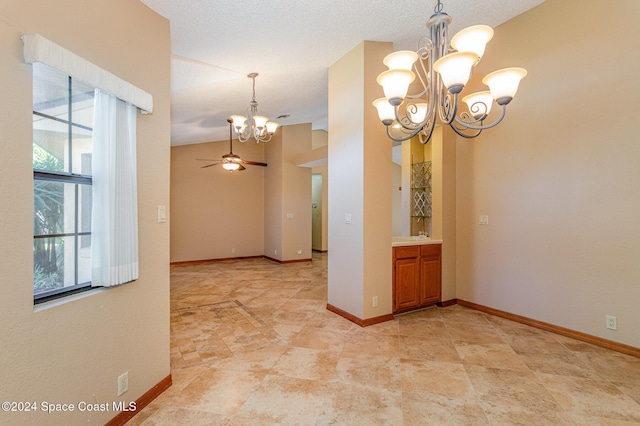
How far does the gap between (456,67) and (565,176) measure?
88.6 inches

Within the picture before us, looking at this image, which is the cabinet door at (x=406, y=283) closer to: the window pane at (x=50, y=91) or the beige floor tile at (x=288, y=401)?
the beige floor tile at (x=288, y=401)

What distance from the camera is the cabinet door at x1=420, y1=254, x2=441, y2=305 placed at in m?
3.68

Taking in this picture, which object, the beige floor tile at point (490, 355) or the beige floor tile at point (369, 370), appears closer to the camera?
the beige floor tile at point (369, 370)

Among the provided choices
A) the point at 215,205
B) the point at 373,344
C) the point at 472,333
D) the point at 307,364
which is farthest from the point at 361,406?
the point at 215,205

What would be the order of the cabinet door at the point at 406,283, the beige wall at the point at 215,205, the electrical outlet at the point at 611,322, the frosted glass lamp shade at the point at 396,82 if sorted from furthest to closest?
the beige wall at the point at 215,205, the cabinet door at the point at 406,283, the electrical outlet at the point at 611,322, the frosted glass lamp shade at the point at 396,82

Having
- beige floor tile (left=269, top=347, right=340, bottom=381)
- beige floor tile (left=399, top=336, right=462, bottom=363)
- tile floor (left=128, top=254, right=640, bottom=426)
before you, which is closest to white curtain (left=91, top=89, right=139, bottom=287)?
tile floor (left=128, top=254, right=640, bottom=426)

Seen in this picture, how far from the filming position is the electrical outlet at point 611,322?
2.61 metres

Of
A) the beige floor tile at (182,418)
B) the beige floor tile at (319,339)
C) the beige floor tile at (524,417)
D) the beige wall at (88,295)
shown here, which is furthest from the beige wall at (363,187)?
the beige wall at (88,295)

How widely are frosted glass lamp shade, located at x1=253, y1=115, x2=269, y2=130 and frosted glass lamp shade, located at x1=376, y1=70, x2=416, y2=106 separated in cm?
239

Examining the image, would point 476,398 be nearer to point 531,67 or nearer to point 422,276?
point 422,276

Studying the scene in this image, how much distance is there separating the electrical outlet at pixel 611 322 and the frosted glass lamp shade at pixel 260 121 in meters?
4.38

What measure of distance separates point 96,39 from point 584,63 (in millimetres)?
4093

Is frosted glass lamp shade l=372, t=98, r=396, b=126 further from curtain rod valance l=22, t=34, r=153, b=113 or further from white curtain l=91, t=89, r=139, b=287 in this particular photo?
white curtain l=91, t=89, r=139, b=287

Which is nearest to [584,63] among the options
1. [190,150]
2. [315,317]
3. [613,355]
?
[613,355]
